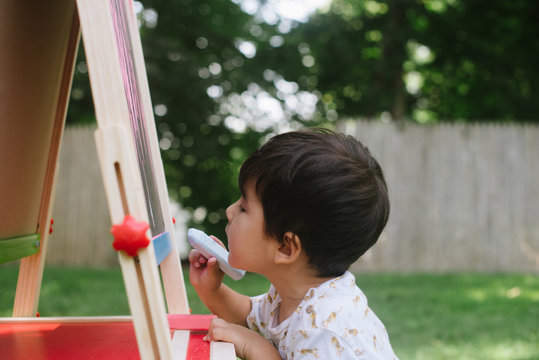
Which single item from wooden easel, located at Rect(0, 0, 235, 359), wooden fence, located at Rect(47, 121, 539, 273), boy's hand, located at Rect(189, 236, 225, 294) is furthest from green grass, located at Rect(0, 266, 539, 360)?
wooden easel, located at Rect(0, 0, 235, 359)

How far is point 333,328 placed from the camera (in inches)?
46.6

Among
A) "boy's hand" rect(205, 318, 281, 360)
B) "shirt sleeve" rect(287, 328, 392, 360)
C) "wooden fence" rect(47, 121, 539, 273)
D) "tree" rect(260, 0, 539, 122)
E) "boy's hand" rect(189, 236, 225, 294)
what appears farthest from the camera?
"tree" rect(260, 0, 539, 122)

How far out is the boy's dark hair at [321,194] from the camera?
1.26m

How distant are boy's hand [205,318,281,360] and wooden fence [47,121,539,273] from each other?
5588 mm

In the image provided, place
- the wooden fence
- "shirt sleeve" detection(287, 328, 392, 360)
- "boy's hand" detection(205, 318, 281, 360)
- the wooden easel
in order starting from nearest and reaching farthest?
the wooden easel
"shirt sleeve" detection(287, 328, 392, 360)
"boy's hand" detection(205, 318, 281, 360)
the wooden fence

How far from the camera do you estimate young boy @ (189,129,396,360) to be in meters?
1.21

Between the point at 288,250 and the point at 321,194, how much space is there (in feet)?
0.54

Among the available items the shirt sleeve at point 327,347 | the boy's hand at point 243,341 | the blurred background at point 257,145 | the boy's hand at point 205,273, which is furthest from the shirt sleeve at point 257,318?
the blurred background at point 257,145

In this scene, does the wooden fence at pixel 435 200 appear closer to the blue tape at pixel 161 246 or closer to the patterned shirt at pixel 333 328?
the blue tape at pixel 161 246

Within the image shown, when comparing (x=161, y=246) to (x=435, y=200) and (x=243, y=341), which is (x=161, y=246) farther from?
(x=435, y=200)

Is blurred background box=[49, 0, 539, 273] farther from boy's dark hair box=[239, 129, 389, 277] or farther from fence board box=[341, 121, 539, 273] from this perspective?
boy's dark hair box=[239, 129, 389, 277]

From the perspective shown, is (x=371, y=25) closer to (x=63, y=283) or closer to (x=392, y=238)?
(x=392, y=238)

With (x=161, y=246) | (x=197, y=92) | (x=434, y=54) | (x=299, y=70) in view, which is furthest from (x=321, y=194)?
(x=434, y=54)

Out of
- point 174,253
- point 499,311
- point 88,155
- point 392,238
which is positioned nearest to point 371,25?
point 392,238
